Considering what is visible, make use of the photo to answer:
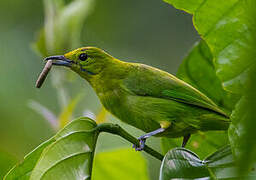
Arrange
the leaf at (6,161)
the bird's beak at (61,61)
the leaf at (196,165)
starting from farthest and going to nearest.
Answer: the bird's beak at (61,61) < the leaf at (6,161) < the leaf at (196,165)

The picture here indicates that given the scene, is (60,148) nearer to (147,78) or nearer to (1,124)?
(147,78)

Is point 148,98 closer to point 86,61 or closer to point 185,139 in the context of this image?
point 185,139

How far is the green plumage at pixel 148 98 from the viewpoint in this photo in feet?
7.38

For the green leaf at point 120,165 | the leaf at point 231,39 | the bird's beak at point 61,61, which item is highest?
the leaf at point 231,39

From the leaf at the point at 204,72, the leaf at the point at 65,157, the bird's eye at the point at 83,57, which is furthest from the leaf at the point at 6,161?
the leaf at the point at 204,72

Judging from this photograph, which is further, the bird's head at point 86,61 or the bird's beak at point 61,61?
the bird's head at point 86,61

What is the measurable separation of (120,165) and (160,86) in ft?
1.75

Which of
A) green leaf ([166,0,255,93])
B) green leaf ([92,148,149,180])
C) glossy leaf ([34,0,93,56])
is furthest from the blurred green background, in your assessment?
green leaf ([166,0,255,93])

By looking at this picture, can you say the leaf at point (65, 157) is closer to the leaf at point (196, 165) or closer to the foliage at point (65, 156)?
the foliage at point (65, 156)

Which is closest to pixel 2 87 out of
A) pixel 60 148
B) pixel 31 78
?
pixel 31 78

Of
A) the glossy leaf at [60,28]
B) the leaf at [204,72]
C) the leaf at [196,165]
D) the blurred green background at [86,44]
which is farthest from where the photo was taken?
the blurred green background at [86,44]

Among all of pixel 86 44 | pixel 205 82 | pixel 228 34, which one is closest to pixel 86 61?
pixel 205 82

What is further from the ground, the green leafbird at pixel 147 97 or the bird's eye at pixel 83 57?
the bird's eye at pixel 83 57

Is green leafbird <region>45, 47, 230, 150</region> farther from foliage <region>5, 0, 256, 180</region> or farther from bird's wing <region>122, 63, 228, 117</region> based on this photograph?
foliage <region>5, 0, 256, 180</region>
